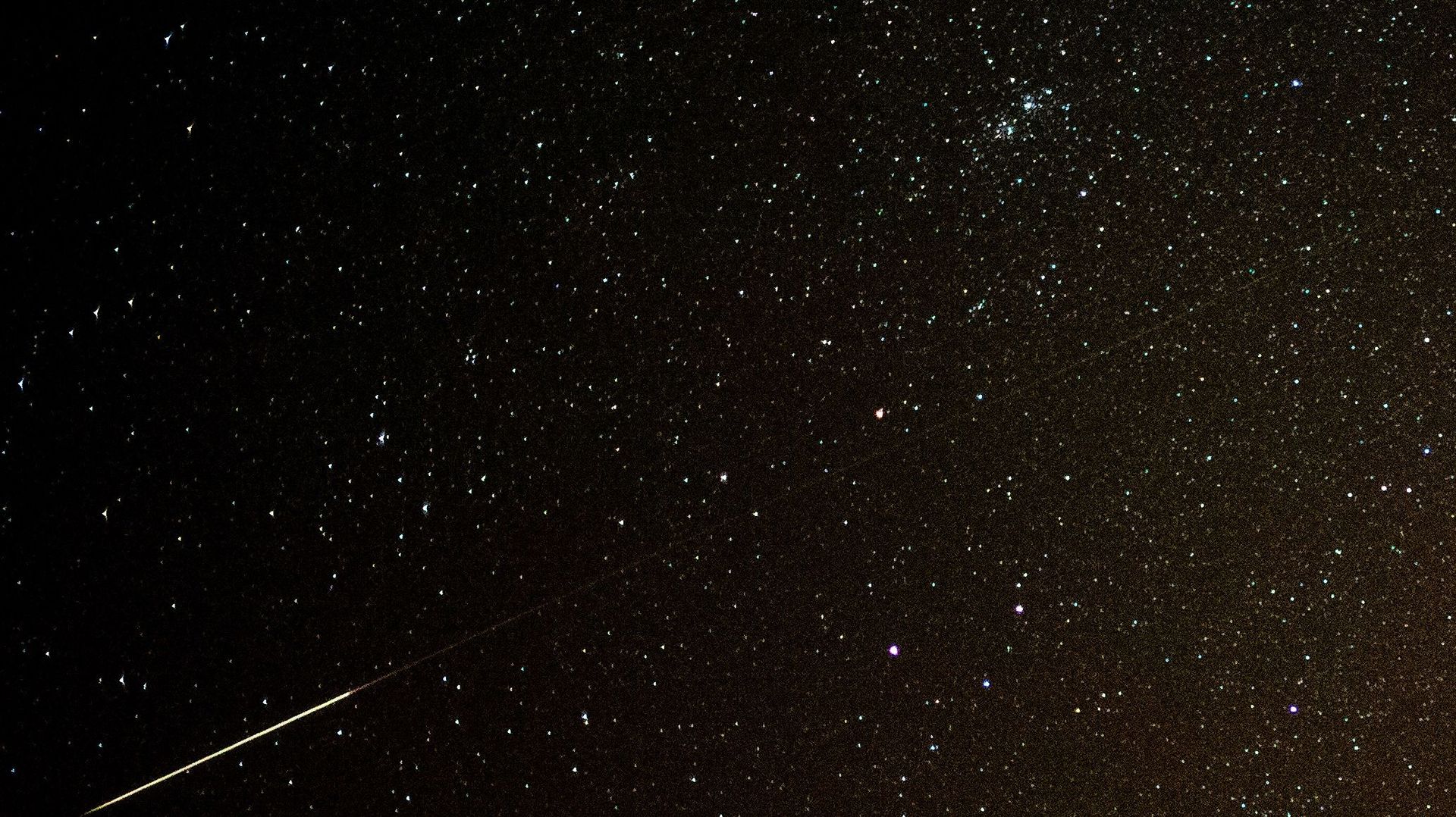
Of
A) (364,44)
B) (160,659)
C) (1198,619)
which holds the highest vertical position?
(364,44)

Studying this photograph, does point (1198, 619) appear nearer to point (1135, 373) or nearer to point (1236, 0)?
point (1135, 373)

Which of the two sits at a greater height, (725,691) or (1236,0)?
(1236,0)

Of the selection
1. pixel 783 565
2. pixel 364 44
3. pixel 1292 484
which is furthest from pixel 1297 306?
pixel 364 44

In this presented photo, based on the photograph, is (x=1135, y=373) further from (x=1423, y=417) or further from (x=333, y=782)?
(x=333, y=782)

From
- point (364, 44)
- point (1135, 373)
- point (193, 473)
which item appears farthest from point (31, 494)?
point (1135, 373)

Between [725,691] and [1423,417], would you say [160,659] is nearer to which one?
[725,691]

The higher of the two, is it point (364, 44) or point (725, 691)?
point (364, 44)
